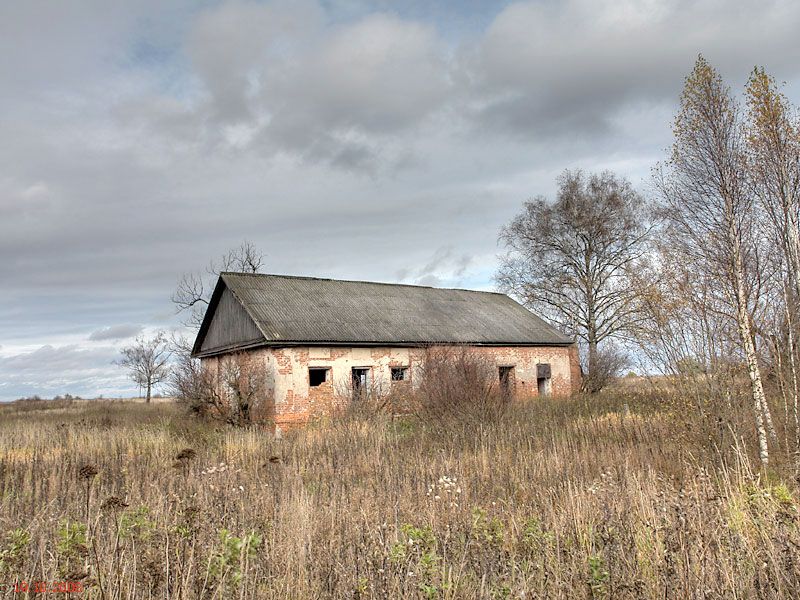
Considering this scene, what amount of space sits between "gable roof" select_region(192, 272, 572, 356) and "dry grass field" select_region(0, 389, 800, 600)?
29.3ft

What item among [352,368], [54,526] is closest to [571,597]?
[54,526]

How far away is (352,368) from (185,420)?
557 centimetres

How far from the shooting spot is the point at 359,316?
20.8m

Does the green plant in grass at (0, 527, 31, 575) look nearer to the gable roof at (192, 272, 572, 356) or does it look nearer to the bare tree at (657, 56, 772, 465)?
the bare tree at (657, 56, 772, 465)

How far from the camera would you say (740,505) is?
4996 mm

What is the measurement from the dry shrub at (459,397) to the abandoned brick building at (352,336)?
Answer: 14.8 ft

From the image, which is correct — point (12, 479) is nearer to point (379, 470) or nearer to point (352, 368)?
point (379, 470)

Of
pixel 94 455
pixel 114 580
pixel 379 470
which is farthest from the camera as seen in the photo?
pixel 94 455

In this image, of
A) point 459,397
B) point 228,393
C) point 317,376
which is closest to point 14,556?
point 459,397

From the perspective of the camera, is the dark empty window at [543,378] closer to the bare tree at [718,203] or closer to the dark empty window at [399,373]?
the dark empty window at [399,373]

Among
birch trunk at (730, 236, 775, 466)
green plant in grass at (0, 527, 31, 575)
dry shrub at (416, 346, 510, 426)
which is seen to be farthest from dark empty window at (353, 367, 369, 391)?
green plant in grass at (0, 527, 31, 575)

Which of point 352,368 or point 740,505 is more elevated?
point 352,368

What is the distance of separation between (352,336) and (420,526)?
46.5 feet

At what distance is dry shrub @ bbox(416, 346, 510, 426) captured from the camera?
1241 centimetres
